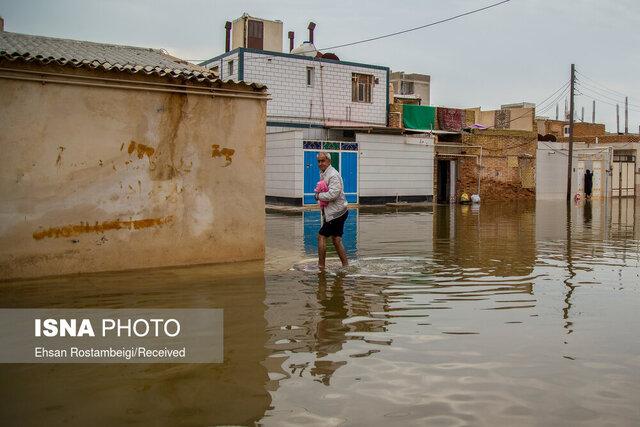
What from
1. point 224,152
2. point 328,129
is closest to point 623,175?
point 328,129

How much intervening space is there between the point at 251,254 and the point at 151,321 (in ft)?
14.0

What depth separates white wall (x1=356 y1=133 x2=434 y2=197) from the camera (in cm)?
2850

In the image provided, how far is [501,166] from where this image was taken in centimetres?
3462

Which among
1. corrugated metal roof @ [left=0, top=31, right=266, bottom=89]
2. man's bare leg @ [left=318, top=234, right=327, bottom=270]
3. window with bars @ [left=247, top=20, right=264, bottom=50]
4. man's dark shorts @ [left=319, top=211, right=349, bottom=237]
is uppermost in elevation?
window with bars @ [left=247, top=20, right=264, bottom=50]

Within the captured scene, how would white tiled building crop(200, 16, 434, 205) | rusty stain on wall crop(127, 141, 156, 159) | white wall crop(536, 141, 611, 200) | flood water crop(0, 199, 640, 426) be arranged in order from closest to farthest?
flood water crop(0, 199, 640, 426) → rusty stain on wall crop(127, 141, 156, 159) → white tiled building crop(200, 16, 434, 205) → white wall crop(536, 141, 611, 200)

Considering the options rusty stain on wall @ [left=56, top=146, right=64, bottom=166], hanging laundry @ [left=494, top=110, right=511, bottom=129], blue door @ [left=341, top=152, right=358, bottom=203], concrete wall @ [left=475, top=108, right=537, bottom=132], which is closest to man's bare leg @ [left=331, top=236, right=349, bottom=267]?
rusty stain on wall @ [left=56, top=146, right=64, bottom=166]

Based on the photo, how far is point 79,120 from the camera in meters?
9.19

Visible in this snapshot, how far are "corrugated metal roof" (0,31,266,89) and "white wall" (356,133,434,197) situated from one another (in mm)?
15106

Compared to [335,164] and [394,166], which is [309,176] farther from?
[394,166]

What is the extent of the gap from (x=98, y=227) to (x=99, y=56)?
332cm

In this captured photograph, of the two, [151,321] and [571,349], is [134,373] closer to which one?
[151,321]

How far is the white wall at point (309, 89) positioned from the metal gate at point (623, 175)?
19.0 metres

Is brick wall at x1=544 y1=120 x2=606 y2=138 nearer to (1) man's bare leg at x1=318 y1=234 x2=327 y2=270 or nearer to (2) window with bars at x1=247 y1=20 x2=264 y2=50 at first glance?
(2) window with bars at x1=247 y1=20 x2=264 y2=50

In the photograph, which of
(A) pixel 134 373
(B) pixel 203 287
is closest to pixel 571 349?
(A) pixel 134 373
